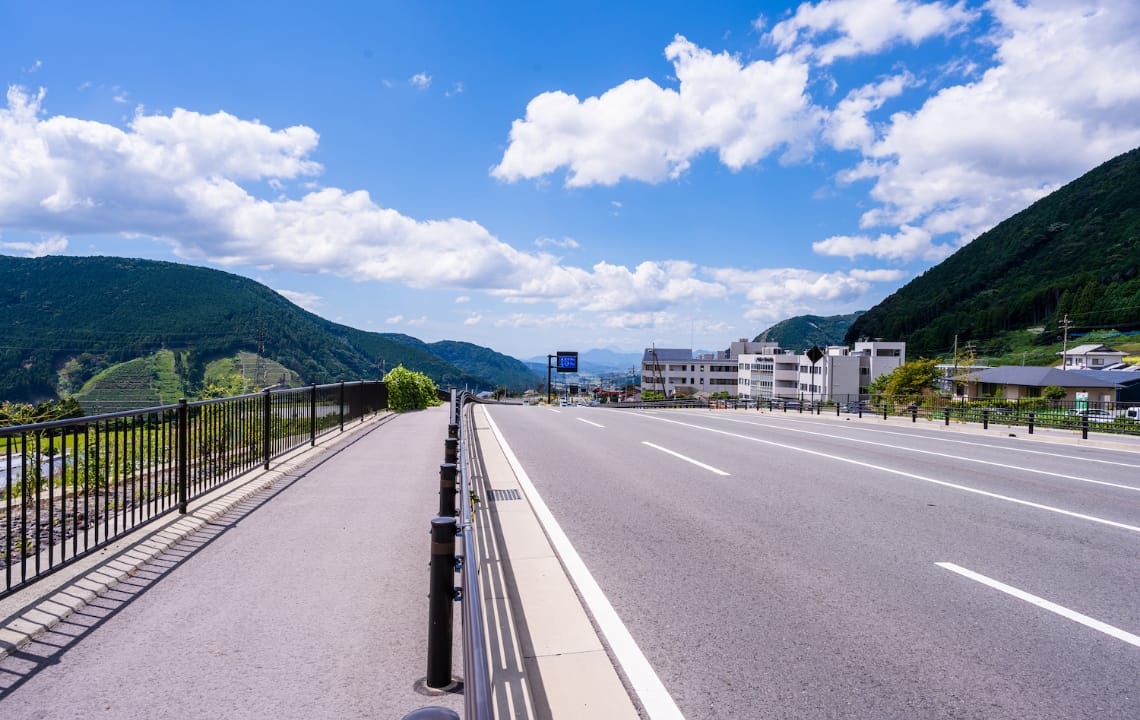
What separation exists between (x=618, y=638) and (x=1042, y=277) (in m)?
186

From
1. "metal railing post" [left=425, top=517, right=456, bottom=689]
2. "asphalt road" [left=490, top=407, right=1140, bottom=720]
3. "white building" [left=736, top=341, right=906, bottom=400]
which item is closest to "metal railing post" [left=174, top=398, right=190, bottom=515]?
"asphalt road" [left=490, top=407, right=1140, bottom=720]

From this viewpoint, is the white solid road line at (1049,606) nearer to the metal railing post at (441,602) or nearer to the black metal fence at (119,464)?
the metal railing post at (441,602)

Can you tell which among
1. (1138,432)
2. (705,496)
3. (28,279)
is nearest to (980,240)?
(1138,432)

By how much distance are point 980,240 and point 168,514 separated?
227 m

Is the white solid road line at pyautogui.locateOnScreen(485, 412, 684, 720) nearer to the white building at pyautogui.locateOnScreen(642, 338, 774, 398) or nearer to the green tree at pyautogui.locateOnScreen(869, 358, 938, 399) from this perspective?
the green tree at pyautogui.locateOnScreen(869, 358, 938, 399)

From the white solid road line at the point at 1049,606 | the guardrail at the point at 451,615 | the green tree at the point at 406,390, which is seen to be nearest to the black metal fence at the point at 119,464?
the guardrail at the point at 451,615

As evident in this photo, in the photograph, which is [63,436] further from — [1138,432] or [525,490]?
[1138,432]

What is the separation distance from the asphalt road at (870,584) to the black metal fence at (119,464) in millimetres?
4205

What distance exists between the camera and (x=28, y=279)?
188 m

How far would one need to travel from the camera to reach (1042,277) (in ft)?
493

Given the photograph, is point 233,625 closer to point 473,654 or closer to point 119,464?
point 473,654

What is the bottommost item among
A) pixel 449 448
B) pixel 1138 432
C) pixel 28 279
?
pixel 1138 432

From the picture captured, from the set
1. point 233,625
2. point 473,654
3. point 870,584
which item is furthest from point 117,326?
point 473,654

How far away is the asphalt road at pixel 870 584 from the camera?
3480mm
